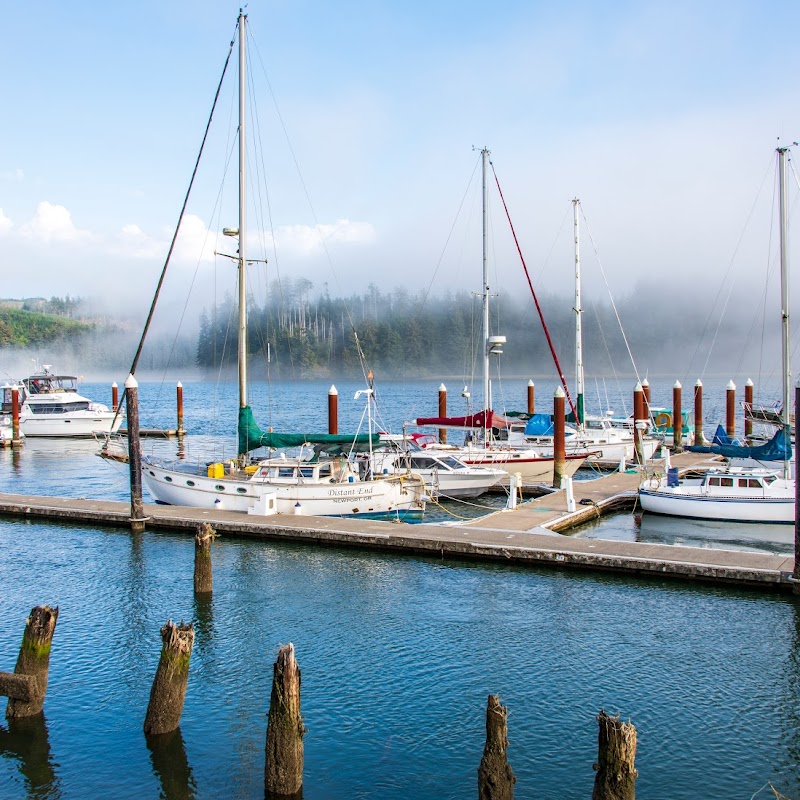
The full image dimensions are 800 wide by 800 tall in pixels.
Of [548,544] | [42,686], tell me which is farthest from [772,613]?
[42,686]

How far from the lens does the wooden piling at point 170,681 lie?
13.2 metres

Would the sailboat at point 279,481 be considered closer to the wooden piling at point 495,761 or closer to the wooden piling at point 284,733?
the wooden piling at point 284,733

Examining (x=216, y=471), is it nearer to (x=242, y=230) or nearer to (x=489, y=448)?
(x=242, y=230)

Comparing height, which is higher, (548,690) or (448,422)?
(448,422)

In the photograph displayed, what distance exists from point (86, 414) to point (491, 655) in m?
63.2

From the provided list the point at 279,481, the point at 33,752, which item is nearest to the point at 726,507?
the point at 279,481

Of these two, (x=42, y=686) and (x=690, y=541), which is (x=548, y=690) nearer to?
(x=42, y=686)

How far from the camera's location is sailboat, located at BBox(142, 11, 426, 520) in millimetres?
29234

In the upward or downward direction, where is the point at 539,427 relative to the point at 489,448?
upward

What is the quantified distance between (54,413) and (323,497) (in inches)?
2005

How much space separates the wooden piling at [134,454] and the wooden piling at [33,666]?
45.5ft

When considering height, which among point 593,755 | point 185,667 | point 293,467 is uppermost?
point 293,467

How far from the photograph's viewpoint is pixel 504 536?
990 inches

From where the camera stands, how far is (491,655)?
17000 millimetres
